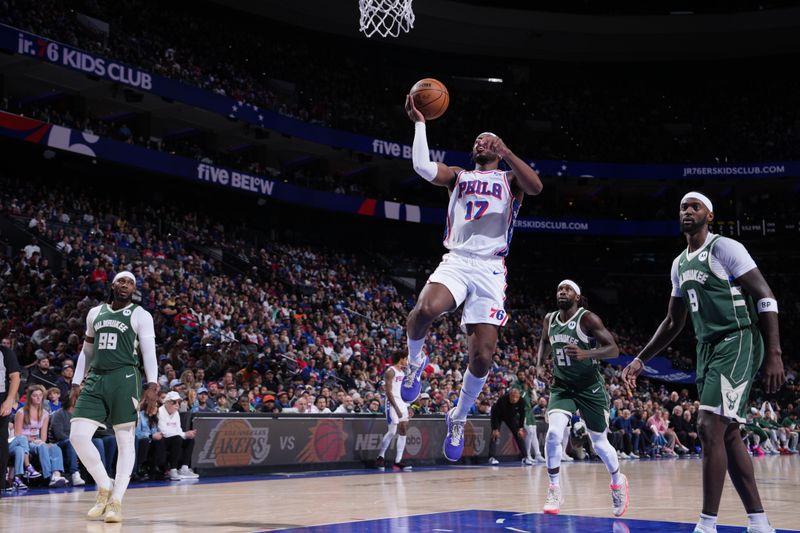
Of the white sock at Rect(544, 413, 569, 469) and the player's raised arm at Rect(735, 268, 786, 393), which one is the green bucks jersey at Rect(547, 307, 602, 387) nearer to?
the white sock at Rect(544, 413, 569, 469)

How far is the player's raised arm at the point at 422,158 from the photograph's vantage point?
6949 millimetres

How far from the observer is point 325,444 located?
1619cm

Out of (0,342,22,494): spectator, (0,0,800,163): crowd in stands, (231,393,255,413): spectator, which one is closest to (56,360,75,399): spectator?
(0,342,22,494): spectator

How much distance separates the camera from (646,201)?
38.8m

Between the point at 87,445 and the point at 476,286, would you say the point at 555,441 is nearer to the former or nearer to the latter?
the point at 476,286

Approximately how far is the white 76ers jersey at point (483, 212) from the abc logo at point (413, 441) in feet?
36.0

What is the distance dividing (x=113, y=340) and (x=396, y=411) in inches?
328

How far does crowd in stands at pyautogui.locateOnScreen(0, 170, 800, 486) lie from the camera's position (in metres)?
15.0

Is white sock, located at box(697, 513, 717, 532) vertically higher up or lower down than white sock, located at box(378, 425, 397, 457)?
higher up

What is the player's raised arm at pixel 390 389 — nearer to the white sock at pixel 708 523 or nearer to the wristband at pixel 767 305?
the white sock at pixel 708 523

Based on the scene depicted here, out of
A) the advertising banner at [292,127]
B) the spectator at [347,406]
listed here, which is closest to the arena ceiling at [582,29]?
the advertising banner at [292,127]

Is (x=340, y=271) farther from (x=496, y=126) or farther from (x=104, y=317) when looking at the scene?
(x=104, y=317)

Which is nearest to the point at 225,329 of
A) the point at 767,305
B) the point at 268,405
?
the point at 268,405

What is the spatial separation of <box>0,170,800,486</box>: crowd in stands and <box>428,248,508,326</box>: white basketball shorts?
7436 mm
